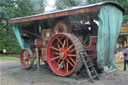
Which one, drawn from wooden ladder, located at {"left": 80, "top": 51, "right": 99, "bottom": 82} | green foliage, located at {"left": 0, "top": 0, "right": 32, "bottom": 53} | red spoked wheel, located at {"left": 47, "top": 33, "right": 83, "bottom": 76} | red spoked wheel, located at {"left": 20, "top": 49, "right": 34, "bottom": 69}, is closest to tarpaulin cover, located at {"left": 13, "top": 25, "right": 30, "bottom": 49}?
red spoked wheel, located at {"left": 20, "top": 49, "right": 34, "bottom": 69}

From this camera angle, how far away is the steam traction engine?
5440 mm

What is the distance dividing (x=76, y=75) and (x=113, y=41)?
1913 mm

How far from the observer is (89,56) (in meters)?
5.78

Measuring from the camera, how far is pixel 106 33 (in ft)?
16.7

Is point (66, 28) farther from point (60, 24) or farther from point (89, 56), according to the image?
point (89, 56)

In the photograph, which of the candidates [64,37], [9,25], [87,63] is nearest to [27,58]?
[64,37]

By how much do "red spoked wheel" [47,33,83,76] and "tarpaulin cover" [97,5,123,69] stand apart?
0.76 metres

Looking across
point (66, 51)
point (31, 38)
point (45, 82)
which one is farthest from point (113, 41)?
A: point (31, 38)

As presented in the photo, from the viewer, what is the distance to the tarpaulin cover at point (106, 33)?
4954mm

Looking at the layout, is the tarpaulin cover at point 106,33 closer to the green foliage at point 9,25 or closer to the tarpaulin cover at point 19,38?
the tarpaulin cover at point 19,38

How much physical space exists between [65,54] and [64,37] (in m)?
0.76

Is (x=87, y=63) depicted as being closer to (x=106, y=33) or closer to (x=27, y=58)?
(x=106, y=33)

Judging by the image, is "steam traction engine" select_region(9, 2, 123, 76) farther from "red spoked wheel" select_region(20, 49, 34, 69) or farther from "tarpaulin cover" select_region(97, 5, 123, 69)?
"tarpaulin cover" select_region(97, 5, 123, 69)

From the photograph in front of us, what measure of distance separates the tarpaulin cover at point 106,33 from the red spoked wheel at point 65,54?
2.49ft
